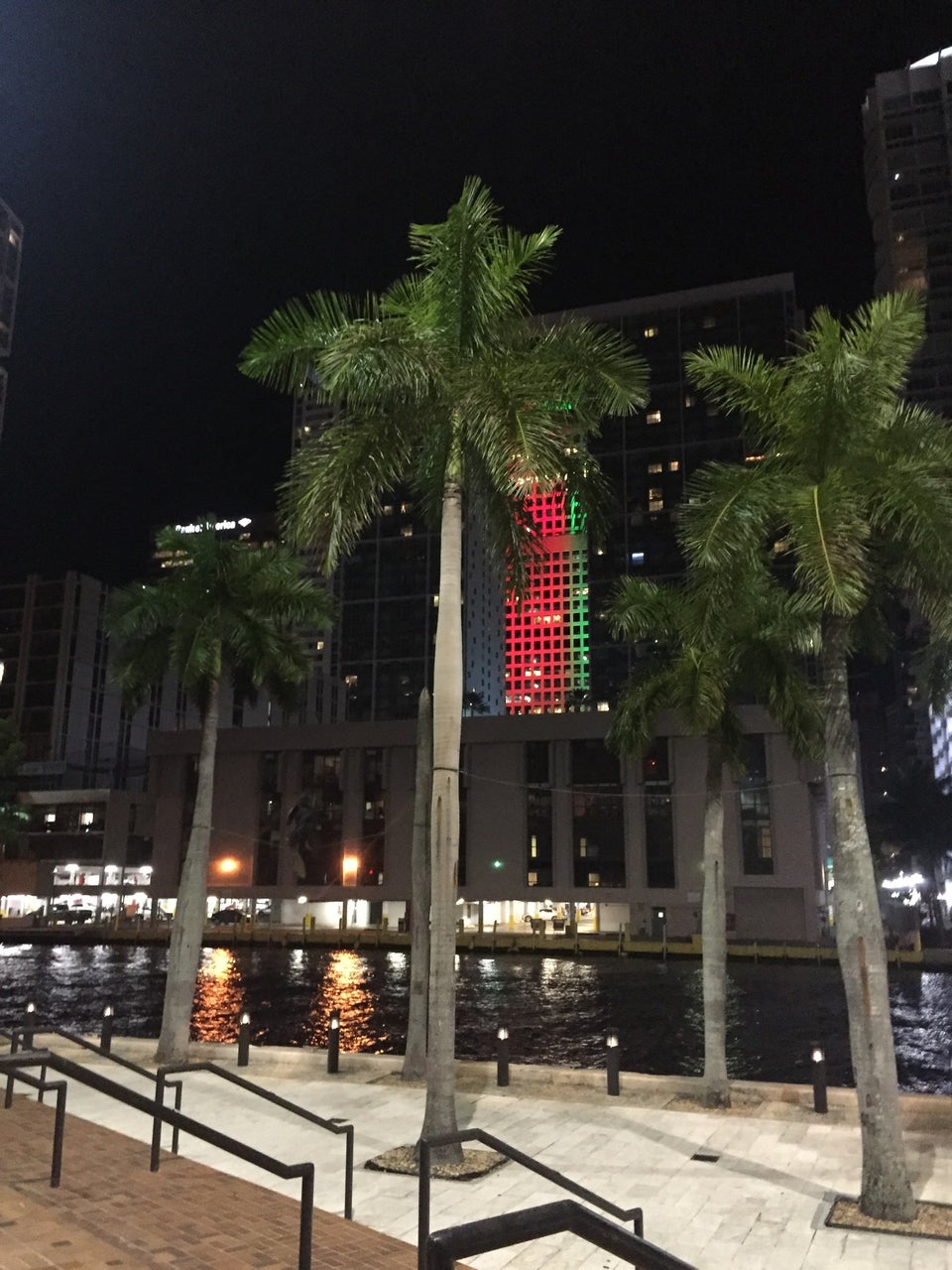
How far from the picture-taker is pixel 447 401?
1345cm

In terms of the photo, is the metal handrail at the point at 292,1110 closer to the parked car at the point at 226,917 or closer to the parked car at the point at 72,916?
the parked car at the point at 226,917

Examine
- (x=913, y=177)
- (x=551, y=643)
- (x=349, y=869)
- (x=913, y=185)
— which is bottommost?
(x=349, y=869)

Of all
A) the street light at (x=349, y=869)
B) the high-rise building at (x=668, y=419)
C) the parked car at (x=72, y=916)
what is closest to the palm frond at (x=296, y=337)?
the street light at (x=349, y=869)

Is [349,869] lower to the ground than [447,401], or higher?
lower

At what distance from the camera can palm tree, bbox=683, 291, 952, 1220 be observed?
11.0 m

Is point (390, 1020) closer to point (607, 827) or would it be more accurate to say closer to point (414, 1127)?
point (414, 1127)

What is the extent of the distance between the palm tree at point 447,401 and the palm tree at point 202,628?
7.27 meters

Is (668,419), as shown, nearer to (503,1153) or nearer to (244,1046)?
(244,1046)

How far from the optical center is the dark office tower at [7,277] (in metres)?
145

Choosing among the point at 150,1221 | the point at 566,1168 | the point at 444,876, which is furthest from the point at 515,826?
the point at 150,1221

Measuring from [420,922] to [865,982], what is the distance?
9.54 meters

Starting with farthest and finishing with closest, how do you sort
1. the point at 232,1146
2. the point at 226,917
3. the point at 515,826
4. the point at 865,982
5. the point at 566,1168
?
the point at 226,917 < the point at 515,826 < the point at 566,1168 < the point at 865,982 < the point at 232,1146

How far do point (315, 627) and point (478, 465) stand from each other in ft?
35.5

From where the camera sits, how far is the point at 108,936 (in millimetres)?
80500
